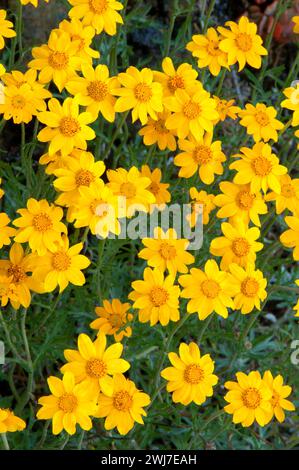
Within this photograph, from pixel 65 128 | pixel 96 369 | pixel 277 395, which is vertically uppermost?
pixel 65 128

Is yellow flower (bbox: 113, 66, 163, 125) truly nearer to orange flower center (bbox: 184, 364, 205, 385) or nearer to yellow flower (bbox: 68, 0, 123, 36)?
yellow flower (bbox: 68, 0, 123, 36)

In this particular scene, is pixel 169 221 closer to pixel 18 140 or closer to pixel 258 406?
pixel 258 406

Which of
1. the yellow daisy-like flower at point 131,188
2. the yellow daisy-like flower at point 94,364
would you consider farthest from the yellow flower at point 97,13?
the yellow daisy-like flower at point 94,364

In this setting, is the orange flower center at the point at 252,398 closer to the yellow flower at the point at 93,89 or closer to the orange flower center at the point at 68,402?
the orange flower center at the point at 68,402

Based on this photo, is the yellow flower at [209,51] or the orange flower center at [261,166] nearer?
the orange flower center at [261,166]

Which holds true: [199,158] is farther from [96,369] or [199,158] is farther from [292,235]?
[96,369]

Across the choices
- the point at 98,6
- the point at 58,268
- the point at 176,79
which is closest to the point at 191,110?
the point at 176,79
